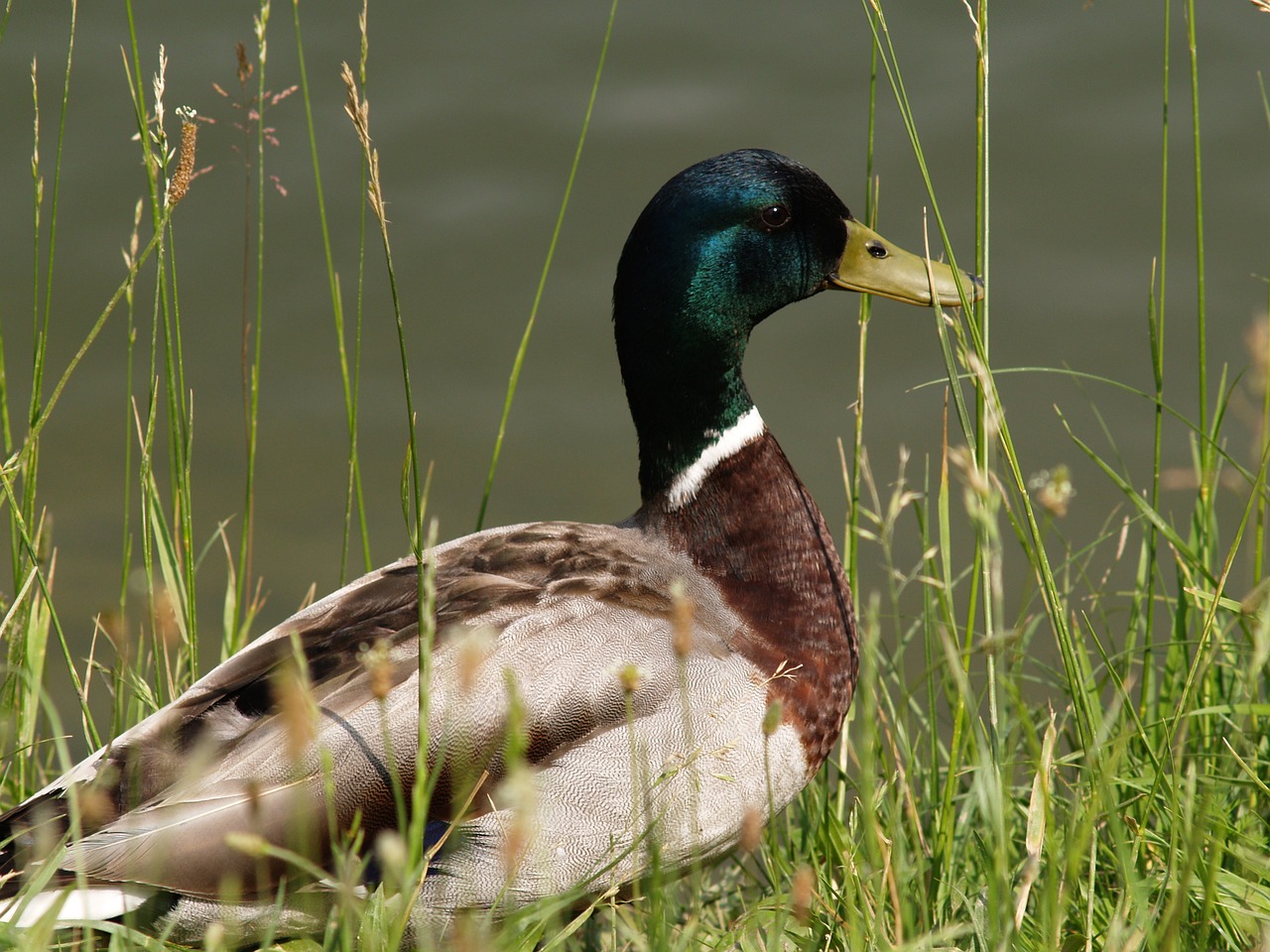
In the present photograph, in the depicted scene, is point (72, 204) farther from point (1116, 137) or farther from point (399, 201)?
point (1116, 137)

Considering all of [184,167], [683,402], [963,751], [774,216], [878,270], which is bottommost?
[963,751]

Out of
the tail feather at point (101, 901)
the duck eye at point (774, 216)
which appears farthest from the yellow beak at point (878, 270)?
the tail feather at point (101, 901)

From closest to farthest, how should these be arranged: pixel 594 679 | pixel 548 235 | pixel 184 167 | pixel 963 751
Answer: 1. pixel 184 167
2. pixel 594 679
3. pixel 963 751
4. pixel 548 235

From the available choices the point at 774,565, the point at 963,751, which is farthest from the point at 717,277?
Answer: the point at 963,751

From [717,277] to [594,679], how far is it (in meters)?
0.89

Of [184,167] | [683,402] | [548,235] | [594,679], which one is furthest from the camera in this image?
[548,235]

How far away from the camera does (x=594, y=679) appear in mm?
2688

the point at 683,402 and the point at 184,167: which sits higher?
the point at 184,167

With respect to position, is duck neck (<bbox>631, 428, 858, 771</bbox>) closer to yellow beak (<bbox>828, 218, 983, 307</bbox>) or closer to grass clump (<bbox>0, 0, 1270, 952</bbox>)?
grass clump (<bbox>0, 0, 1270, 952</bbox>)

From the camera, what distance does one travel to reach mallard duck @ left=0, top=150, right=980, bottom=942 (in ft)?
8.04

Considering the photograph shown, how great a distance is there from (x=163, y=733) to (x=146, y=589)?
29 cm

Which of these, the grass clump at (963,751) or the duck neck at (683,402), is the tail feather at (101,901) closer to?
the grass clump at (963,751)

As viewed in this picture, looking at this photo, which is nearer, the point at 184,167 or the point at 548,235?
the point at 184,167

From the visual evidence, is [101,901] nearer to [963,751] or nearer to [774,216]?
[963,751]
